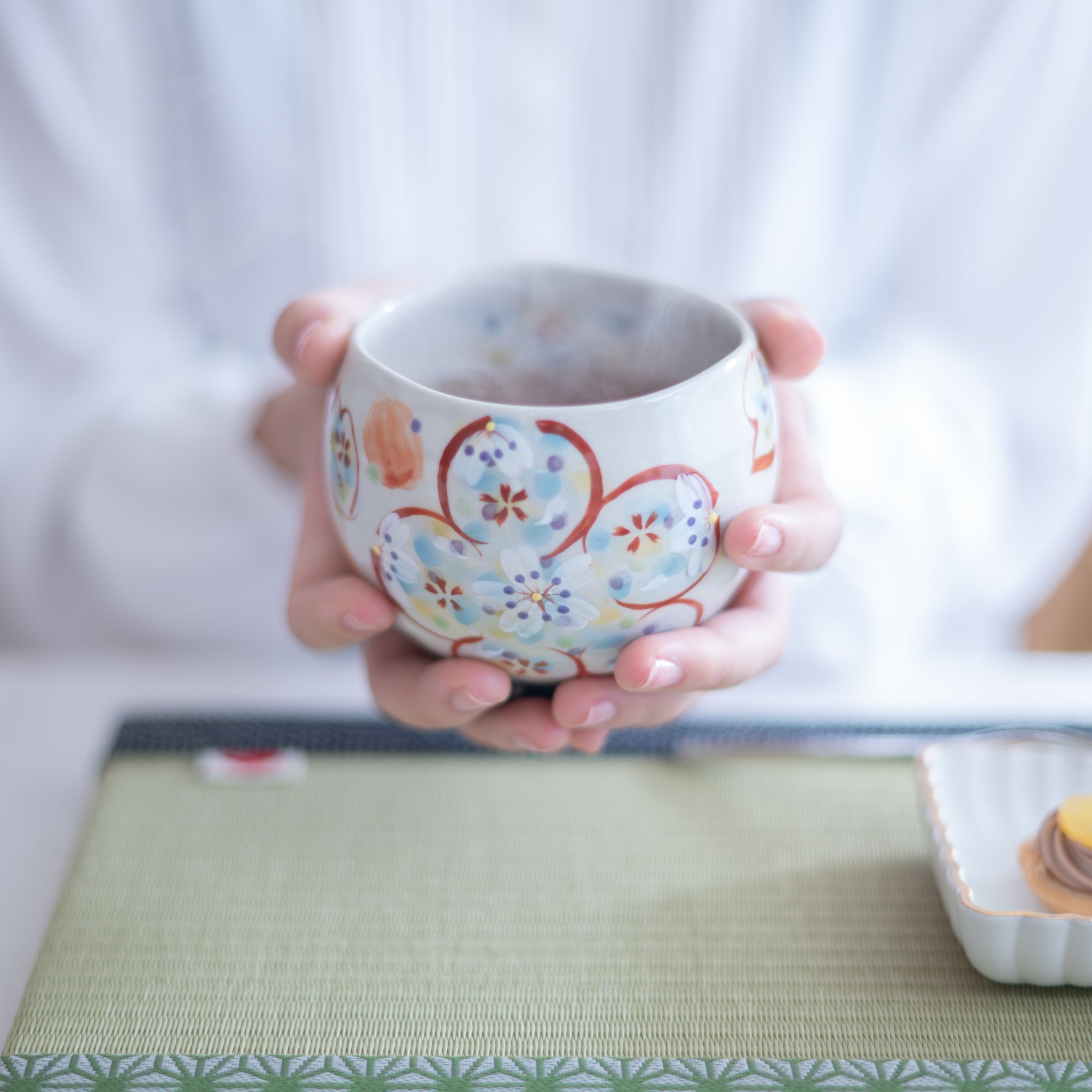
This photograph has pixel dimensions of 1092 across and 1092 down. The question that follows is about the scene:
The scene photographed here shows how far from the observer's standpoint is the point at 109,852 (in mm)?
439

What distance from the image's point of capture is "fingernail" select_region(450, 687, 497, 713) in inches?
15.0

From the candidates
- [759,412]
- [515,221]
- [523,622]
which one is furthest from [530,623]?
[515,221]

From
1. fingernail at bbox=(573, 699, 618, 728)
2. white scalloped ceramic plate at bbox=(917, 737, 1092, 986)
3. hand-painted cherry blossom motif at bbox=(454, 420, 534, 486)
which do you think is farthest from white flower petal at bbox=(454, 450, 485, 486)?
white scalloped ceramic plate at bbox=(917, 737, 1092, 986)

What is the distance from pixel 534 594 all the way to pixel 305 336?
0.55 ft

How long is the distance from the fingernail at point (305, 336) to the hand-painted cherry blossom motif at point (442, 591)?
0.12 metres

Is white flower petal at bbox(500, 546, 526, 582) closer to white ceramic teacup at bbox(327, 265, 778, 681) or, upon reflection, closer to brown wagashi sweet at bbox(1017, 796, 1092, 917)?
white ceramic teacup at bbox(327, 265, 778, 681)

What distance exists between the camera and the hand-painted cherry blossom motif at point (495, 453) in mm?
310

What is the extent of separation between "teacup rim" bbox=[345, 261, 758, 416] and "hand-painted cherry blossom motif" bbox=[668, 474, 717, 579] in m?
0.03

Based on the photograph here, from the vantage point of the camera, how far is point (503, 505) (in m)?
0.32

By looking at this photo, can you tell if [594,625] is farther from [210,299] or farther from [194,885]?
[210,299]

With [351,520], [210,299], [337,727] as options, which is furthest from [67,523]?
[351,520]

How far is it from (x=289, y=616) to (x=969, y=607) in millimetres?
525

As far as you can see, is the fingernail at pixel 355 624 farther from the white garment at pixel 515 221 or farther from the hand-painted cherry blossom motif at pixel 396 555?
the white garment at pixel 515 221

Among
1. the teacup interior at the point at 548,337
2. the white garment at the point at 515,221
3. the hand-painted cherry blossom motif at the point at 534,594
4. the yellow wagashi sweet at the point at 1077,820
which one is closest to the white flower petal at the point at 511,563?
the hand-painted cherry blossom motif at the point at 534,594
